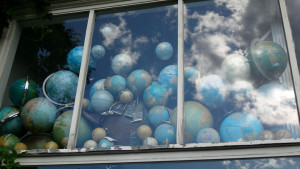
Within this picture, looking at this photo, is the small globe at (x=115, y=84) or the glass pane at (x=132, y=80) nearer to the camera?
the glass pane at (x=132, y=80)

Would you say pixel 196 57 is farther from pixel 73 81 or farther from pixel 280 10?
pixel 73 81

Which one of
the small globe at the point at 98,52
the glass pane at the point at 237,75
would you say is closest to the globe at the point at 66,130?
the small globe at the point at 98,52

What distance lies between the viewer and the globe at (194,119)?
3848 millimetres

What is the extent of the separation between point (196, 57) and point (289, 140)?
143 cm

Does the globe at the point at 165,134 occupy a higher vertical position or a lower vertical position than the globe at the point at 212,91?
lower

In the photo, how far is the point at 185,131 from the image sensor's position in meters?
3.87

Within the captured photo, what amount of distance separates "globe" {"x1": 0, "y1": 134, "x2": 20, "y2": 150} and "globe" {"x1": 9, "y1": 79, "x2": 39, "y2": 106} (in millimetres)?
449

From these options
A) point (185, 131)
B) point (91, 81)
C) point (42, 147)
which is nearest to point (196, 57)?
point (185, 131)

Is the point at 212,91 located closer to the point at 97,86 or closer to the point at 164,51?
the point at 164,51

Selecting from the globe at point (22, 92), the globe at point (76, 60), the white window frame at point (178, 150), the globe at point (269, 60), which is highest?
the globe at point (76, 60)

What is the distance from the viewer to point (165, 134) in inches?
154

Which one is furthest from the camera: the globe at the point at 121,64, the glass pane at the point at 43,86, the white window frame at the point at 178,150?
the globe at the point at 121,64

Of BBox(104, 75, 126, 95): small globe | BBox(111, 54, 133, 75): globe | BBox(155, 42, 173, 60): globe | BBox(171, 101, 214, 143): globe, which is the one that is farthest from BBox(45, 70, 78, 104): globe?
BBox(171, 101, 214, 143): globe

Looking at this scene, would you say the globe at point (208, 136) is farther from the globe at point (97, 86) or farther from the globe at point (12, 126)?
the globe at point (12, 126)
